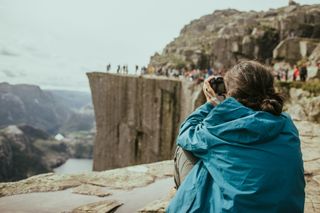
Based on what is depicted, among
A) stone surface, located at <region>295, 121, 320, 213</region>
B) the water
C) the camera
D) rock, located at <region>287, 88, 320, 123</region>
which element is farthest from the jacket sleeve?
the water

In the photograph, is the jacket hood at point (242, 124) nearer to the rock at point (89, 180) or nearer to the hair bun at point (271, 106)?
the hair bun at point (271, 106)

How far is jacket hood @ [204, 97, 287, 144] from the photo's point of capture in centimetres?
221

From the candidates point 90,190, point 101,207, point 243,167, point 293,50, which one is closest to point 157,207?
point 101,207

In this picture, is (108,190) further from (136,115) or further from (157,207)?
(136,115)

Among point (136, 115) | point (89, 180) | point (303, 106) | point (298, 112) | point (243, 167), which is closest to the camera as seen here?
point (243, 167)

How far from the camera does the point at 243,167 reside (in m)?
2.16

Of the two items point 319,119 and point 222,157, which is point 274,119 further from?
point 319,119

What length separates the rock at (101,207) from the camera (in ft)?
13.4

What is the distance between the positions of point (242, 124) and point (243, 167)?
0.88 feet

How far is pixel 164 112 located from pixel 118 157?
722 cm

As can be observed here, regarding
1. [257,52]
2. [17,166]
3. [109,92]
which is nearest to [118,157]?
[109,92]

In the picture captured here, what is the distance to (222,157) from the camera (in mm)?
2240

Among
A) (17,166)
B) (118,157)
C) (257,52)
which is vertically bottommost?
(17,166)

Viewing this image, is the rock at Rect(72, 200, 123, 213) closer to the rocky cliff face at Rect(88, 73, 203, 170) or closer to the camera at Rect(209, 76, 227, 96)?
the camera at Rect(209, 76, 227, 96)
